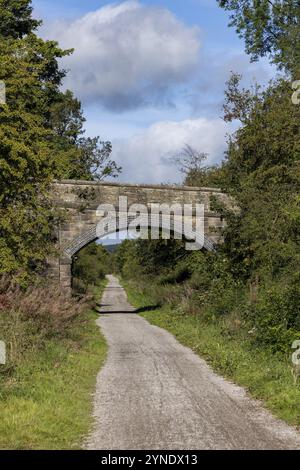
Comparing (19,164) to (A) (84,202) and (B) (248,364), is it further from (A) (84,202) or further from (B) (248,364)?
(A) (84,202)

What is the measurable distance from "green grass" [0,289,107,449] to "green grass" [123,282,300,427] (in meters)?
2.60

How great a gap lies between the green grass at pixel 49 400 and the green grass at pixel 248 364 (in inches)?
102

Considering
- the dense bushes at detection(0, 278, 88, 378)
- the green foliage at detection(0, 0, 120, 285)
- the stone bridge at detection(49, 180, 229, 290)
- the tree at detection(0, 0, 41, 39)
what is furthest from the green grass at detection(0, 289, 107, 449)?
the tree at detection(0, 0, 41, 39)

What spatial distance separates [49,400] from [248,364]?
429 cm

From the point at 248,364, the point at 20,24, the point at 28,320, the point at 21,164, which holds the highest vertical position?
the point at 20,24

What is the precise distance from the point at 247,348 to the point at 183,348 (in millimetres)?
2481

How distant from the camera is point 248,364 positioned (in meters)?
10.2

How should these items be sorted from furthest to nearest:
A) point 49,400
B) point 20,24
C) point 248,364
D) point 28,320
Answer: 1. point 20,24
2. point 28,320
3. point 248,364
4. point 49,400

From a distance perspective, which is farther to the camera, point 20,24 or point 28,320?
point 20,24

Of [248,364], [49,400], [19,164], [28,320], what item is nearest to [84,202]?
[19,164]

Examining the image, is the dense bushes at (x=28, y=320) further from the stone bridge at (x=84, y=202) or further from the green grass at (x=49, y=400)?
the stone bridge at (x=84, y=202)

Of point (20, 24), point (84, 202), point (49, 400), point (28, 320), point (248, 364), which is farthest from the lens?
point (20, 24)

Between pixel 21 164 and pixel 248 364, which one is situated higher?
pixel 21 164
